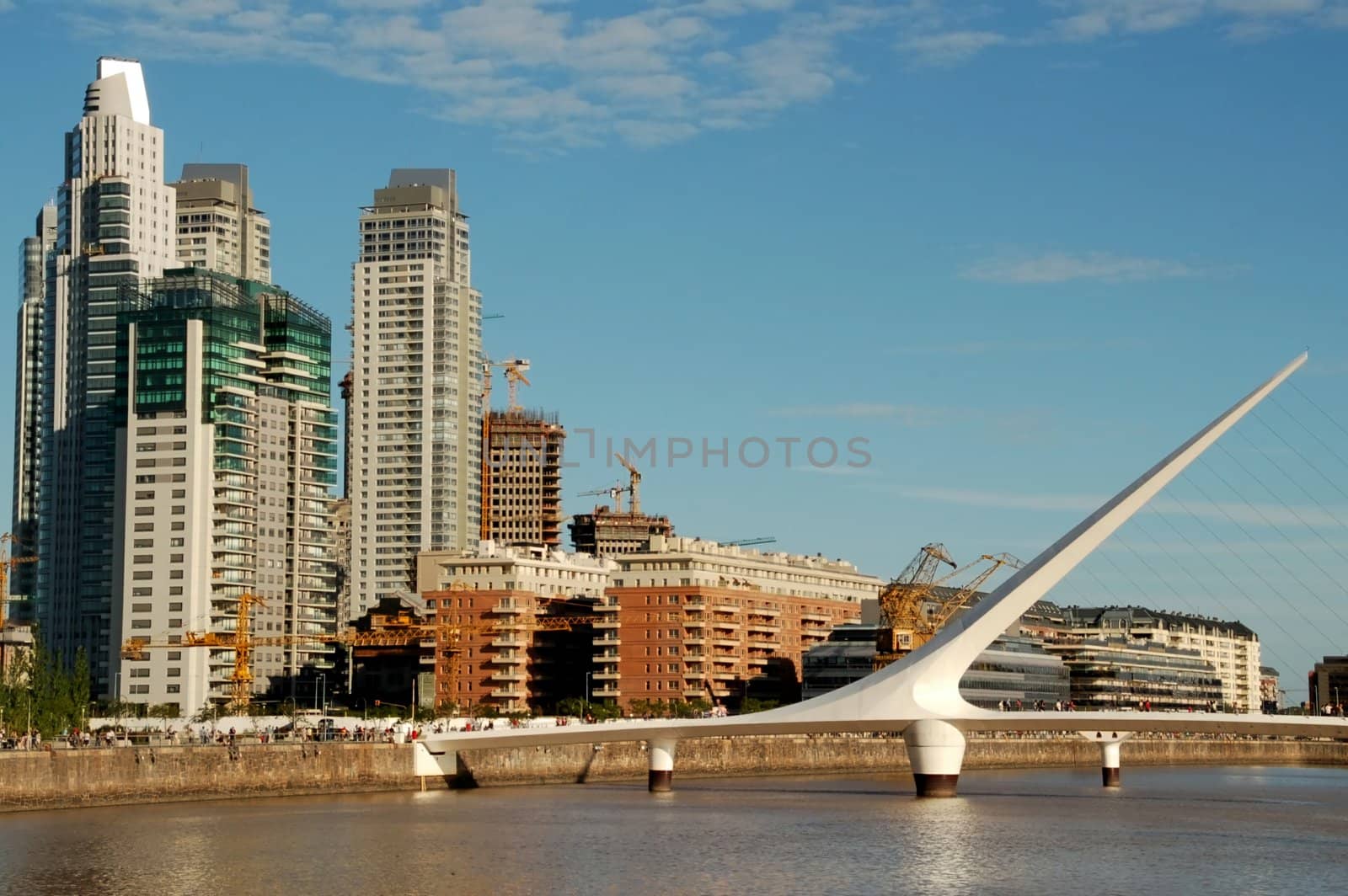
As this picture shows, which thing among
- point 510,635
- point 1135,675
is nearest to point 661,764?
point 510,635

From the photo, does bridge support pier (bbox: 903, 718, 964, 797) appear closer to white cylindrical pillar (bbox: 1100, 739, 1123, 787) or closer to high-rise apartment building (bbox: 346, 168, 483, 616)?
white cylindrical pillar (bbox: 1100, 739, 1123, 787)

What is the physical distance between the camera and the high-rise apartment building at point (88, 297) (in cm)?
13725

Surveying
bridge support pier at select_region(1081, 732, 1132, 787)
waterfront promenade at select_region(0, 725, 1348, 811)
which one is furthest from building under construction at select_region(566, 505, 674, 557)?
bridge support pier at select_region(1081, 732, 1132, 787)

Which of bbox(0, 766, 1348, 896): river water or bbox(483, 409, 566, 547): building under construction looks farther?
bbox(483, 409, 566, 547): building under construction

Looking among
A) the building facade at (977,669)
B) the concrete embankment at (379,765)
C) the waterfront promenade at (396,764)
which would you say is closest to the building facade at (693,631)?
the building facade at (977,669)

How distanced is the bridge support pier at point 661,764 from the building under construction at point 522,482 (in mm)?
98936

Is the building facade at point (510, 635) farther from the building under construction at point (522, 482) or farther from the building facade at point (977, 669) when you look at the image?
the building under construction at point (522, 482)

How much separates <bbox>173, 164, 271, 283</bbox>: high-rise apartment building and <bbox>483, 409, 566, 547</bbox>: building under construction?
Result: 23.5m

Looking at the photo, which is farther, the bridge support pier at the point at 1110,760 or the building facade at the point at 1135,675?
the building facade at the point at 1135,675

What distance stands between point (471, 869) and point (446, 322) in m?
126

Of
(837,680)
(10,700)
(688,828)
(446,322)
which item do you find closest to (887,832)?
(688,828)

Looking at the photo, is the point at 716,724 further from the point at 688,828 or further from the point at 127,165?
the point at 127,165

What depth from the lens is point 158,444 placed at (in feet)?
403

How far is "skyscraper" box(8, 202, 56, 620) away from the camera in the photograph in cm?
14638
